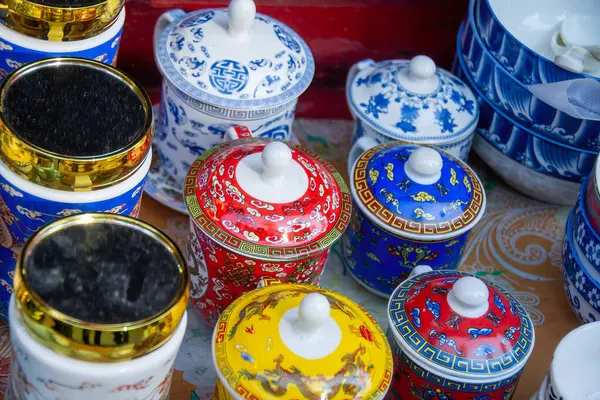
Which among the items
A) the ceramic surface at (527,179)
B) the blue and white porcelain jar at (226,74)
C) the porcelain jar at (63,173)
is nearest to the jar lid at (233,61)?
the blue and white porcelain jar at (226,74)

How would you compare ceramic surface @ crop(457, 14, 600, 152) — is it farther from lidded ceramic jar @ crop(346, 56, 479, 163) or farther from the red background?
the red background

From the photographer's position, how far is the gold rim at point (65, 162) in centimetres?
83

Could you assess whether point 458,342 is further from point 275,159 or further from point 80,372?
point 80,372

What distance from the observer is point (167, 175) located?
4.33 feet

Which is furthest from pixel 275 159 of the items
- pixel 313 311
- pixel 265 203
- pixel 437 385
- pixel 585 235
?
pixel 585 235

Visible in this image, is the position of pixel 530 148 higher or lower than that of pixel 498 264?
higher

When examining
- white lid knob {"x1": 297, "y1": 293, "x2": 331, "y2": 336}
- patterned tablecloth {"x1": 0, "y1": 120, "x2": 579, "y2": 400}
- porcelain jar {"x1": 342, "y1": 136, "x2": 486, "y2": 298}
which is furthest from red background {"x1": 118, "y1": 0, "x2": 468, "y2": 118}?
white lid knob {"x1": 297, "y1": 293, "x2": 331, "y2": 336}

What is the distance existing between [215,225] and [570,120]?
0.55m

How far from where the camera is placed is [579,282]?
1.18m

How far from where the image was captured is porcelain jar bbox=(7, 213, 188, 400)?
2.39ft

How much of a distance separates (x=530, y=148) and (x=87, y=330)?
2.65ft

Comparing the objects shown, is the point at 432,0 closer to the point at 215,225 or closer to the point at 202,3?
the point at 202,3

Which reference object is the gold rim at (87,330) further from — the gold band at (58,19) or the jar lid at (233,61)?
the jar lid at (233,61)

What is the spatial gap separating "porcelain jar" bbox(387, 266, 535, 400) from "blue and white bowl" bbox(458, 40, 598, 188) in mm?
332
